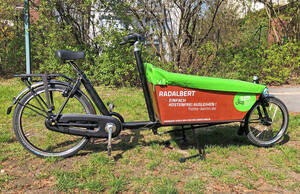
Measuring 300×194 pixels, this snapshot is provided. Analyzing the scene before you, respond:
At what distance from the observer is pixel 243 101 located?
277 centimetres

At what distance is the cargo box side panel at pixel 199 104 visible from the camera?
101 inches

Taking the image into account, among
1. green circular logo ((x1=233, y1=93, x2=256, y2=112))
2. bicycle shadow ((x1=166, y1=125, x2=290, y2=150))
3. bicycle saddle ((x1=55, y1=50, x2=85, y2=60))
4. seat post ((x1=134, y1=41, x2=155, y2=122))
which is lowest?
bicycle shadow ((x1=166, y1=125, x2=290, y2=150))

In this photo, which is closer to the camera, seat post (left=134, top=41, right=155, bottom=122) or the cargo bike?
the cargo bike

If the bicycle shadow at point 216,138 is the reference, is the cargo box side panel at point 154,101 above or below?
above

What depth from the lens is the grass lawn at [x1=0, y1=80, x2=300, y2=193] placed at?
7.48ft

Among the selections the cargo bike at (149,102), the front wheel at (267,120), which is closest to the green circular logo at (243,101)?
the cargo bike at (149,102)

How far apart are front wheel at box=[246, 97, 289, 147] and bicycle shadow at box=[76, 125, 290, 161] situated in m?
0.21

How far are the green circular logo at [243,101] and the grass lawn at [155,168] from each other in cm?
65

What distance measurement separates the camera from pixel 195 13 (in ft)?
23.5

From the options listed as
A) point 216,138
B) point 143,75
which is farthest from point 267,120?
point 143,75

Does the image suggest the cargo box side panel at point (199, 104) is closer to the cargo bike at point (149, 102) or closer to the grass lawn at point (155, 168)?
the cargo bike at point (149, 102)

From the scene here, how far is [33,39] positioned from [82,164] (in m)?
6.87

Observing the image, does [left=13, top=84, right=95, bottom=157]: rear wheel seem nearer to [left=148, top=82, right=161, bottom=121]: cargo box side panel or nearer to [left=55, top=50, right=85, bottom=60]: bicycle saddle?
[left=55, top=50, right=85, bottom=60]: bicycle saddle

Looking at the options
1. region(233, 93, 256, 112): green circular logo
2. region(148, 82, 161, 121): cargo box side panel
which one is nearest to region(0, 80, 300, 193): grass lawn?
region(148, 82, 161, 121): cargo box side panel
